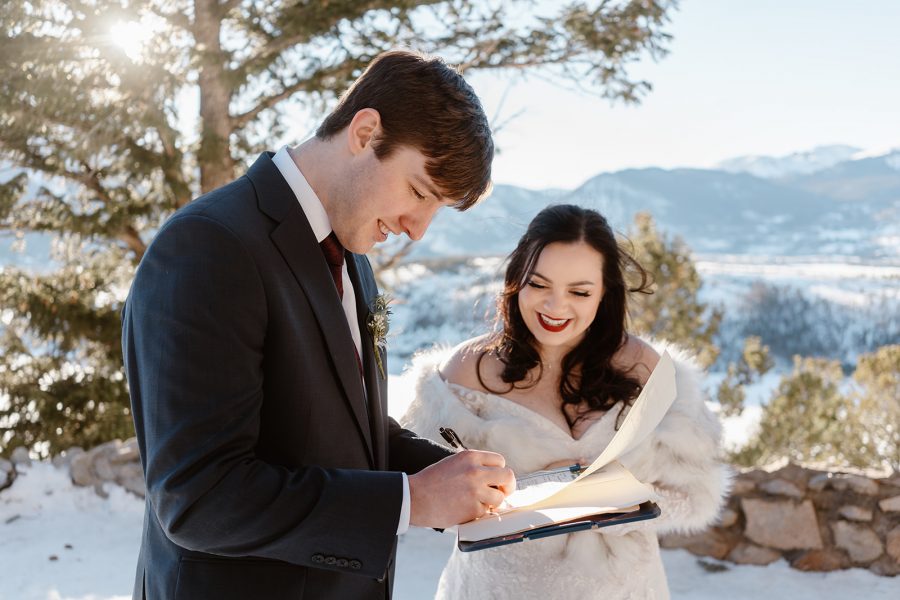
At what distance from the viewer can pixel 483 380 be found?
2453mm

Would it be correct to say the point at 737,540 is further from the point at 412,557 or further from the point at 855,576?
the point at 412,557

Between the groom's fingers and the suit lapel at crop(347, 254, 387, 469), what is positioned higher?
the suit lapel at crop(347, 254, 387, 469)

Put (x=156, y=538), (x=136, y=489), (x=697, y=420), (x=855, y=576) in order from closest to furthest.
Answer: (x=156, y=538), (x=697, y=420), (x=855, y=576), (x=136, y=489)

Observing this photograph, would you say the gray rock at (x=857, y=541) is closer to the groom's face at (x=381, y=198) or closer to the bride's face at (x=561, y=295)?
the bride's face at (x=561, y=295)

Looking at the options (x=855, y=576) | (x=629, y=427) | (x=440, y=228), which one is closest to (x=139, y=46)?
(x=629, y=427)

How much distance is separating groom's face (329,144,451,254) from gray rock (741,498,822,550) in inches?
146

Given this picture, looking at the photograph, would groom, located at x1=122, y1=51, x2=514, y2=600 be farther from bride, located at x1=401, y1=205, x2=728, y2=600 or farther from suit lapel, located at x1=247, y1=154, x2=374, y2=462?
bride, located at x1=401, y1=205, x2=728, y2=600

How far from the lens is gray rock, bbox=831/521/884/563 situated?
4160 mm

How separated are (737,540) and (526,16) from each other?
4334 millimetres

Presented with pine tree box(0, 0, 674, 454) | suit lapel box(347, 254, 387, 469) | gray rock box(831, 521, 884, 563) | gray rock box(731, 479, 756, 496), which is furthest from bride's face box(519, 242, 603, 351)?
pine tree box(0, 0, 674, 454)

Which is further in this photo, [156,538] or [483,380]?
[483,380]

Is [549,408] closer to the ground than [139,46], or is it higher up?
closer to the ground

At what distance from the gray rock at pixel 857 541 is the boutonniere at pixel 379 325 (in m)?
3.69

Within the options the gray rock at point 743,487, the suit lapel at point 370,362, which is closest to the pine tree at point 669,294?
the gray rock at point 743,487
